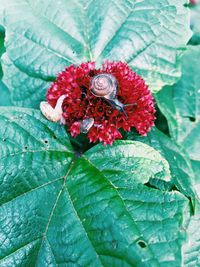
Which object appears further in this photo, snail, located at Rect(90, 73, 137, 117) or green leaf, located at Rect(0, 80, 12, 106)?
green leaf, located at Rect(0, 80, 12, 106)

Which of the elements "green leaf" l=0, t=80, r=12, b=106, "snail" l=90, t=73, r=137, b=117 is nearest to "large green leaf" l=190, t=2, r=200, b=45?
"snail" l=90, t=73, r=137, b=117

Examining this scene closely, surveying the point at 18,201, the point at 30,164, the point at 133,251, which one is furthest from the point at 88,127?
the point at 133,251

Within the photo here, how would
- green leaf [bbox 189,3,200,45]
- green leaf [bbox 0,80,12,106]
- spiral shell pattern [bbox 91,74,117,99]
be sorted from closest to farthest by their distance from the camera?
spiral shell pattern [bbox 91,74,117,99] → green leaf [bbox 0,80,12,106] → green leaf [bbox 189,3,200,45]

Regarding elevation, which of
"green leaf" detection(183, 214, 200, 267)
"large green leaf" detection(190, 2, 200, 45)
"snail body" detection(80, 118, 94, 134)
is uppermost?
"large green leaf" detection(190, 2, 200, 45)

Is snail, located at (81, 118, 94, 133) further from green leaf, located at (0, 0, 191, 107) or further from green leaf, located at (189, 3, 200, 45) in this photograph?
green leaf, located at (189, 3, 200, 45)

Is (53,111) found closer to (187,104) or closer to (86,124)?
(86,124)

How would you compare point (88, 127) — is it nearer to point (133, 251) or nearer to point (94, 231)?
point (94, 231)

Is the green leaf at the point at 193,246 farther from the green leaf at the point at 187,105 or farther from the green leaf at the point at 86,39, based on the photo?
the green leaf at the point at 86,39

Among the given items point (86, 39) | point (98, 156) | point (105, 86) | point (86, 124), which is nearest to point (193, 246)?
point (98, 156)

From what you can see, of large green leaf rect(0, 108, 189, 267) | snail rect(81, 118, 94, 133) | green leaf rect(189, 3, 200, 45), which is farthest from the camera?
green leaf rect(189, 3, 200, 45)
